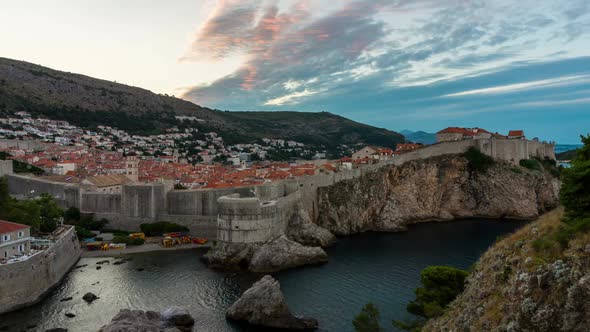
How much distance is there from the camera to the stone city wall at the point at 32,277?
56.2ft

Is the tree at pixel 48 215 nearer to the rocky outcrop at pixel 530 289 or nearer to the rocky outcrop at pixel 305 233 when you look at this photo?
the rocky outcrop at pixel 305 233

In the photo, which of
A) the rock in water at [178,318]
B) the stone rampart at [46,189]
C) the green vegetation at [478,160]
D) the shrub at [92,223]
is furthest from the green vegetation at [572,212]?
the green vegetation at [478,160]

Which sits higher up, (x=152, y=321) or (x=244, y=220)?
(x=244, y=220)

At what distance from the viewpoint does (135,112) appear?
331ft

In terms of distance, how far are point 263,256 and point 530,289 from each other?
18894 mm

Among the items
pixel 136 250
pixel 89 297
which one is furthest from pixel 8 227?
pixel 136 250

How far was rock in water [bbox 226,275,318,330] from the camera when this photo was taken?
53.4 ft

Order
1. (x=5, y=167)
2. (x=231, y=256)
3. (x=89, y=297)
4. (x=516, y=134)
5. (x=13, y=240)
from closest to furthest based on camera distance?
1. (x=13, y=240)
2. (x=89, y=297)
3. (x=231, y=256)
4. (x=5, y=167)
5. (x=516, y=134)

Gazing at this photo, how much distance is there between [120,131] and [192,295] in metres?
72.4

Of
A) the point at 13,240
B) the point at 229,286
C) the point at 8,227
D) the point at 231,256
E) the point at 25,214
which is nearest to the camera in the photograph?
the point at 13,240

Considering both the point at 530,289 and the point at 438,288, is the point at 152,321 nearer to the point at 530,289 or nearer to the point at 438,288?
the point at 438,288

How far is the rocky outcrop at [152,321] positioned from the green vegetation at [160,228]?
1363 cm

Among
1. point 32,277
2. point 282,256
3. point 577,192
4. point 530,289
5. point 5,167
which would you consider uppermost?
point 5,167

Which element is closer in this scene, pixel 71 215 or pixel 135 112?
pixel 71 215
